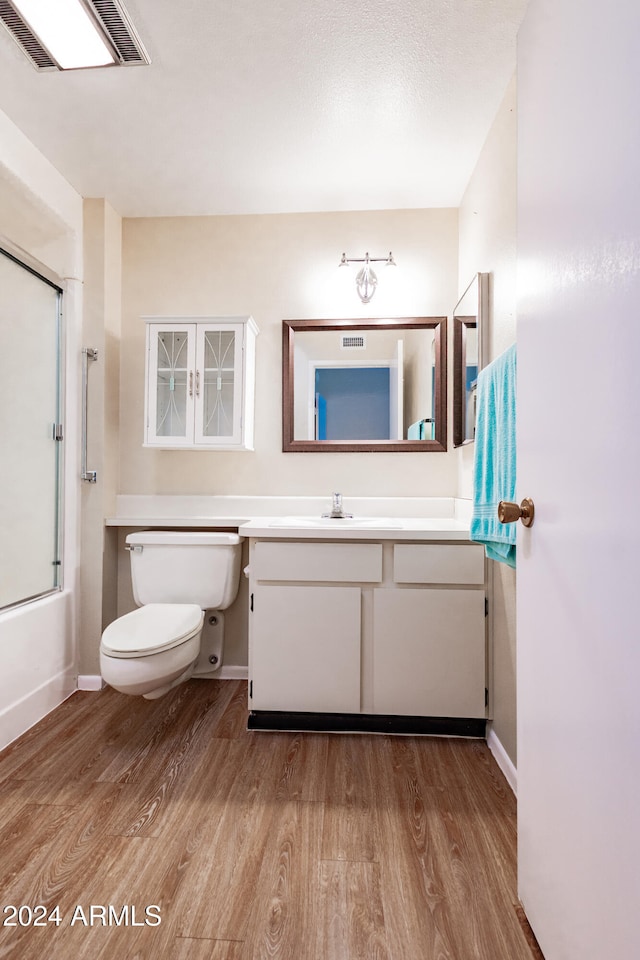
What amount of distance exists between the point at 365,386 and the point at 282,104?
1.18 meters

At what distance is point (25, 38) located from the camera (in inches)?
60.5

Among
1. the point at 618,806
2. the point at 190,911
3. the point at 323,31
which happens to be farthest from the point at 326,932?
the point at 323,31

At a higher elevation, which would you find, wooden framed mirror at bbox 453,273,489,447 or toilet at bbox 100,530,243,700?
wooden framed mirror at bbox 453,273,489,447

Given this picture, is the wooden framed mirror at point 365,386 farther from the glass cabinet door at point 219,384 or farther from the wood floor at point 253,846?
the wood floor at point 253,846

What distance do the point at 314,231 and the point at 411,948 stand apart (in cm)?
273

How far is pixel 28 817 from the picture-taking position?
149 cm

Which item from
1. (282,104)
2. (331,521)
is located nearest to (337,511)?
(331,521)

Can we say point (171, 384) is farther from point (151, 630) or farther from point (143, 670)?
point (143, 670)

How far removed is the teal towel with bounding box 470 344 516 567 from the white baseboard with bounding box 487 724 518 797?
0.69 m

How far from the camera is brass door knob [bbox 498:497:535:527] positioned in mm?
1021

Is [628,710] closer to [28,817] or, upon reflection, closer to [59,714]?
[28,817]

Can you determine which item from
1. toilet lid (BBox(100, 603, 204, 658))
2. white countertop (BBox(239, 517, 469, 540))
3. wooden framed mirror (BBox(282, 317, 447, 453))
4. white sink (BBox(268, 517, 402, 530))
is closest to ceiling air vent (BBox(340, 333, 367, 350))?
wooden framed mirror (BBox(282, 317, 447, 453))

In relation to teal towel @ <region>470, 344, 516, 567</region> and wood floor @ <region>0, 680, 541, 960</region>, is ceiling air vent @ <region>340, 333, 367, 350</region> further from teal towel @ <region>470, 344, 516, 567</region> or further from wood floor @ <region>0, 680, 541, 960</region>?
wood floor @ <region>0, 680, 541, 960</region>

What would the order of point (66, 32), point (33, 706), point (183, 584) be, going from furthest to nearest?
point (183, 584) < point (33, 706) < point (66, 32)
